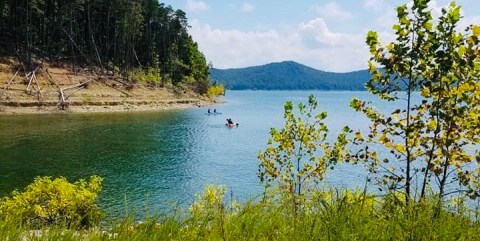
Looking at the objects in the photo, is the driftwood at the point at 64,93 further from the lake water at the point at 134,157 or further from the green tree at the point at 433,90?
the green tree at the point at 433,90

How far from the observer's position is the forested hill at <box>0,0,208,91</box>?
10169 centimetres

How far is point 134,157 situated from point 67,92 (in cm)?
5311

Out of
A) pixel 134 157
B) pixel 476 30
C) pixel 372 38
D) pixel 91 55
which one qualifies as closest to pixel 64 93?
pixel 91 55

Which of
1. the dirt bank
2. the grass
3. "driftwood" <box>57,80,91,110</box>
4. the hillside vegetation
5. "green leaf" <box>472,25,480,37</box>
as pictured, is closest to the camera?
the grass

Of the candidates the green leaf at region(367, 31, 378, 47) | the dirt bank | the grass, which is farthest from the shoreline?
the grass

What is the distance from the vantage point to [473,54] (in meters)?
7.75

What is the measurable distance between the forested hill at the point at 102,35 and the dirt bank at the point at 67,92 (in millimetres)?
4622

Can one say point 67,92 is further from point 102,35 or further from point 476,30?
point 476,30

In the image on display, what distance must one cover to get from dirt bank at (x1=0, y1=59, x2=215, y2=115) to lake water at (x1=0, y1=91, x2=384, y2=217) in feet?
22.1

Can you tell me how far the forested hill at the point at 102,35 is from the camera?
101688 millimetres

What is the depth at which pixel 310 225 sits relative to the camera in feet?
18.0

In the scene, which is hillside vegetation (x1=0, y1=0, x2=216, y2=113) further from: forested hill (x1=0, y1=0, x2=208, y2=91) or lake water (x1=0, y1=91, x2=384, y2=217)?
lake water (x1=0, y1=91, x2=384, y2=217)

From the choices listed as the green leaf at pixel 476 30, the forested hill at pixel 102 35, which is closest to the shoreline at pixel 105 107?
the forested hill at pixel 102 35

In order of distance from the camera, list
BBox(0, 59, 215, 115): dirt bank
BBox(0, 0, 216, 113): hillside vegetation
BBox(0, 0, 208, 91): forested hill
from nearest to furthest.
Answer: BBox(0, 59, 215, 115): dirt bank, BBox(0, 0, 216, 113): hillside vegetation, BBox(0, 0, 208, 91): forested hill
